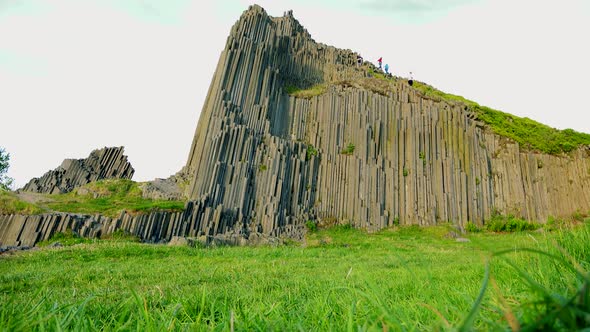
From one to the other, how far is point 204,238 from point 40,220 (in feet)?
21.5

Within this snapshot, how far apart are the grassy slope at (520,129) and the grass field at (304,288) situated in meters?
9.45

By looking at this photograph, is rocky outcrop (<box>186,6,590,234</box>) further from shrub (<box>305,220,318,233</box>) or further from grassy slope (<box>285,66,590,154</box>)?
grassy slope (<box>285,66,590,154</box>)

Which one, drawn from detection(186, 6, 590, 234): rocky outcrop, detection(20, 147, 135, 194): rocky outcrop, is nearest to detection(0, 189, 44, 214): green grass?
detection(186, 6, 590, 234): rocky outcrop

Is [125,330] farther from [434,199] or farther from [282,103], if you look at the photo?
[282,103]

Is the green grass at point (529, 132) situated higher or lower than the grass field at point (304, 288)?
higher

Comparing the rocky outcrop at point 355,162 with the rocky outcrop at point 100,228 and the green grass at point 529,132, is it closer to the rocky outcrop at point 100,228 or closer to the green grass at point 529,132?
the green grass at point 529,132

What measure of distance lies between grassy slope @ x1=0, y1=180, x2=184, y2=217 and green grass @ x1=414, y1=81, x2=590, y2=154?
59.8ft

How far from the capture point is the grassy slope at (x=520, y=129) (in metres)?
24.7

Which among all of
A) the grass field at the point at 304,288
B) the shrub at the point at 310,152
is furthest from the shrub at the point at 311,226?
the shrub at the point at 310,152

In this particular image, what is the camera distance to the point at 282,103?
26828mm

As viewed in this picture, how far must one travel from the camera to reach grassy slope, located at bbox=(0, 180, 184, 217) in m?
17.9

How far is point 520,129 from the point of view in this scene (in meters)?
25.6

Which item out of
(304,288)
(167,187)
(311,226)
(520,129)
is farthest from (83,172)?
(520,129)

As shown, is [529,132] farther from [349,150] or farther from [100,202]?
[100,202]
